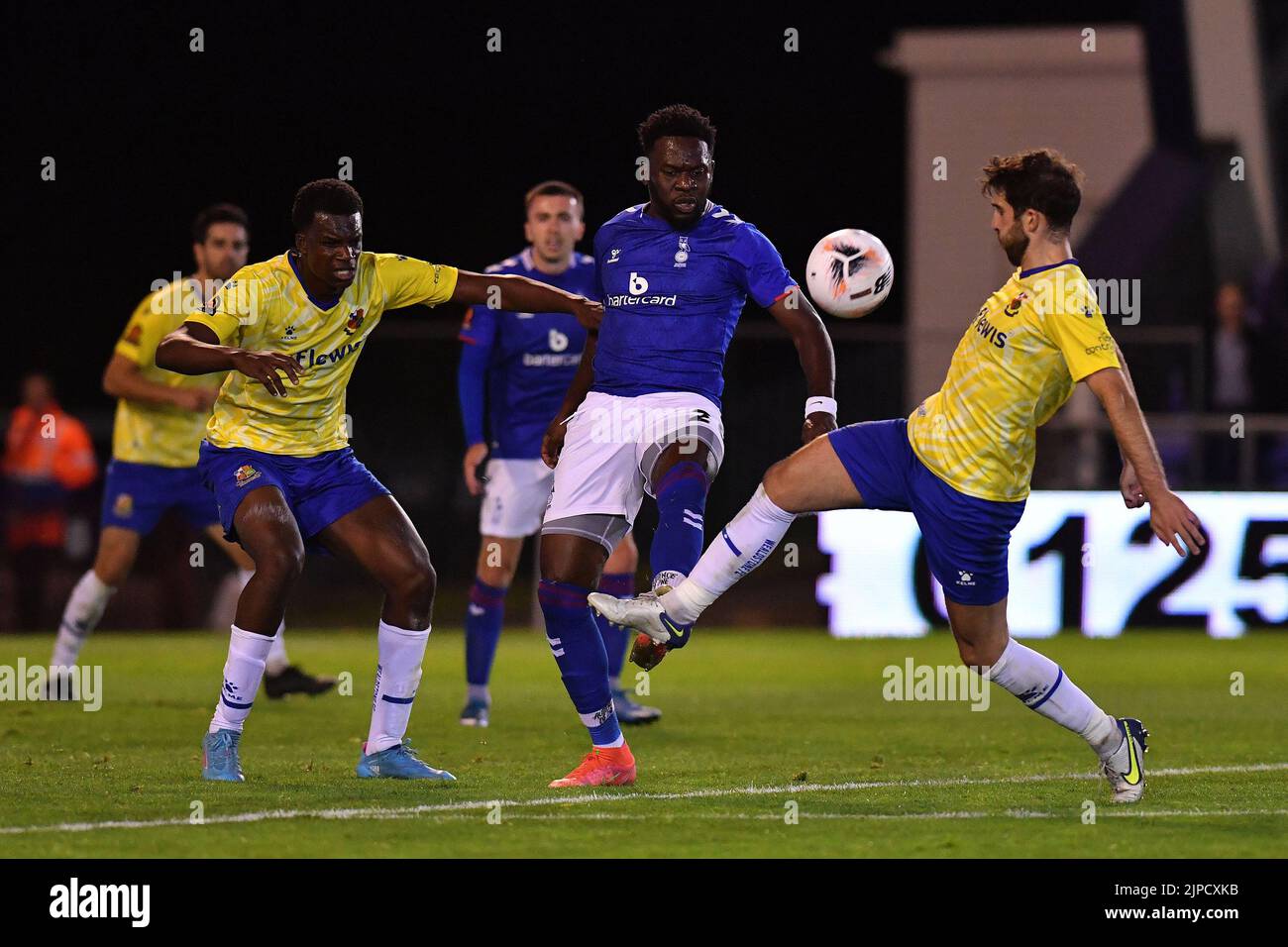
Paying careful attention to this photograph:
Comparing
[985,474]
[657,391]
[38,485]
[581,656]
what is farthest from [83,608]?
[38,485]

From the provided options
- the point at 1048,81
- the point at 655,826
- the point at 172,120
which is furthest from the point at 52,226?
the point at 655,826

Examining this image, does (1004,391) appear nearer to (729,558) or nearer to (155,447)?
(729,558)

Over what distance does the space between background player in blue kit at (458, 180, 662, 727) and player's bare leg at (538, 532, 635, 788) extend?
2.57 meters

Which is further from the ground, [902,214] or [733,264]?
[902,214]

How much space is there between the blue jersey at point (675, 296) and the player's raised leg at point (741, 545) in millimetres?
742

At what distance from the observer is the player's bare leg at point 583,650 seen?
6914mm

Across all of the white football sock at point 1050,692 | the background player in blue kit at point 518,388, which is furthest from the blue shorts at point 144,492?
the white football sock at point 1050,692

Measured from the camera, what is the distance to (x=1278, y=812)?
639 cm

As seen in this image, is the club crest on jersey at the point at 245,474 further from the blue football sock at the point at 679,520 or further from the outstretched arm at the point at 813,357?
the outstretched arm at the point at 813,357

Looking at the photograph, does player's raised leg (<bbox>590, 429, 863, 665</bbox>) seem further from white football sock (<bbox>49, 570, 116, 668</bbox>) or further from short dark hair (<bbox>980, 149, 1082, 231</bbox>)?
white football sock (<bbox>49, 570, 116, 668</bbox>)

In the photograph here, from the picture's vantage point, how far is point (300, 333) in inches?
286

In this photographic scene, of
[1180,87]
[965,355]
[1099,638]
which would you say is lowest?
[1099,638]

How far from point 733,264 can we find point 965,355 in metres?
1.06

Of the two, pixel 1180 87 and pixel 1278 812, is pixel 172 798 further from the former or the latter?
pixel 1180 87
